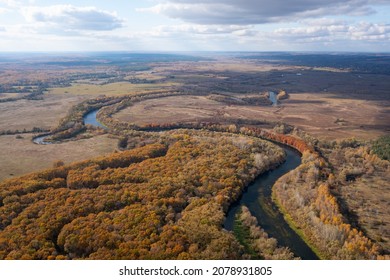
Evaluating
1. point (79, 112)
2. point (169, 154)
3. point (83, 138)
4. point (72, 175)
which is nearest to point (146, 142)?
point (169, 154)

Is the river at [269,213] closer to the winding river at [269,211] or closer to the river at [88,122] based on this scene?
the winding river at [269,211]

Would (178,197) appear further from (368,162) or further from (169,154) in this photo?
(368,162)

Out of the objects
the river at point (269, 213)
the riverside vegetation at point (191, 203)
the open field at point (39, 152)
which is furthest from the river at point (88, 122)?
the river at point (269, 213)

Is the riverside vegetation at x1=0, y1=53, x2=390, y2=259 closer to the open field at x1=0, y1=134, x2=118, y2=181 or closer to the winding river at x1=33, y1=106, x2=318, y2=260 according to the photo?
the winding river at x1=33, y1=106, x2=318, y2=260

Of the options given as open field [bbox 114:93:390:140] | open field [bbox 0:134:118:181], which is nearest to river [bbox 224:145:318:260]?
open field [bbox 0:134:118:181]

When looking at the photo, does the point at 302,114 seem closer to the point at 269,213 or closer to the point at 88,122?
the point at 88,122

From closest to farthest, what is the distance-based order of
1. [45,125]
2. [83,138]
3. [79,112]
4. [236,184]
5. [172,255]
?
1. [172,255]
2. [236,184]
3. [83,138]
4. [45,125]
5. [79,112]
